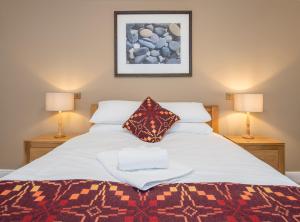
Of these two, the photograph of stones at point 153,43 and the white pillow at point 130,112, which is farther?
the photograph of stones at point 153,43

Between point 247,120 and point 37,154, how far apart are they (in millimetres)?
2379

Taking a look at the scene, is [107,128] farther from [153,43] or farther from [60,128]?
[153,43]

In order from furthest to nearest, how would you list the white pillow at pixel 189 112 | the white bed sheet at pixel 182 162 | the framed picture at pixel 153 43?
the framed picture at pixel 153 43
the white pillow at pixel 189 112
the white bed sheet at pixel 182 162

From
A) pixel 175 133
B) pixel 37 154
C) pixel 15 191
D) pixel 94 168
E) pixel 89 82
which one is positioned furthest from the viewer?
pixel 89 82

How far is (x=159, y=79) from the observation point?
3014 millimetres

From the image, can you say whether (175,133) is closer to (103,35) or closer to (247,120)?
(247,120)

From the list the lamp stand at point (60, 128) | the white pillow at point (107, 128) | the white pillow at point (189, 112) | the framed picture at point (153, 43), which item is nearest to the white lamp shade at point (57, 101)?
the lamp stand at point (60, 128)

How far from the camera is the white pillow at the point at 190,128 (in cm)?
245

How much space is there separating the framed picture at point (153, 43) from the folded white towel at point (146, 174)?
176 centimetres

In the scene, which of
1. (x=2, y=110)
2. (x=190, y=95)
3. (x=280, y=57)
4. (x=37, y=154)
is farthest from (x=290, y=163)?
(x=2, y=110)

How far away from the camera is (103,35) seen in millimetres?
2996

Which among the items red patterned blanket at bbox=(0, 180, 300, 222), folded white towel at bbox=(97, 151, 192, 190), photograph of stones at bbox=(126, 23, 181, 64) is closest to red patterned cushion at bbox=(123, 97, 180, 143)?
photograph of stones at bbox=(126, 23, 181, 64)

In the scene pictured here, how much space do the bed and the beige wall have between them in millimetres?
1545

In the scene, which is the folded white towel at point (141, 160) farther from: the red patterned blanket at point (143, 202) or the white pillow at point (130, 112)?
the white pillow at point (130, 112)
